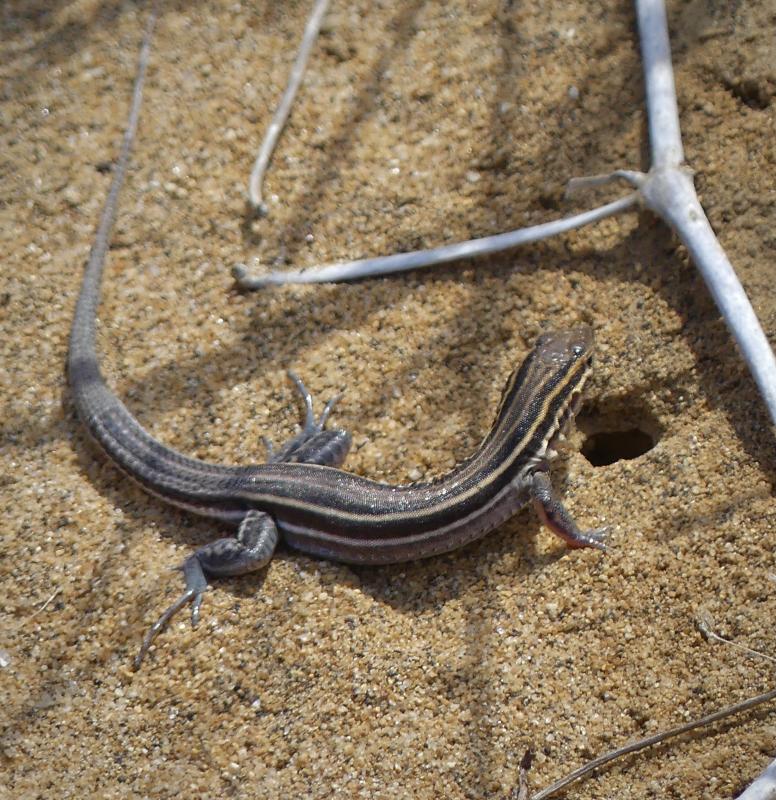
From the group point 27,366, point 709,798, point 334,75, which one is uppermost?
point 334,75

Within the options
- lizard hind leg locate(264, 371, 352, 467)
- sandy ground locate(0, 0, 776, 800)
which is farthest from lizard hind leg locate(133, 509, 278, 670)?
lizard hind leg locate(264, 371, 352, 467)

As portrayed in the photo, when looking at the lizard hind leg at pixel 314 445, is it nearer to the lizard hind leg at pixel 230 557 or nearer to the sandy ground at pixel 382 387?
the sandy ground at pixel 382 387

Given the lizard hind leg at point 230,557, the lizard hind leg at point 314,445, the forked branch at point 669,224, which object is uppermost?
the forked branch at point 669,224

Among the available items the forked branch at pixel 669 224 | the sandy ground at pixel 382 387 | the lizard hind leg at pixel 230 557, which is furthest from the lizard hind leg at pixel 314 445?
the forked branch at pixel 669 224

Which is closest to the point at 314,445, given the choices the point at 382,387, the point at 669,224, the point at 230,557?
the point at 382,387

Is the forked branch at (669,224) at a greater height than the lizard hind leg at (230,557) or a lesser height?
A: greater

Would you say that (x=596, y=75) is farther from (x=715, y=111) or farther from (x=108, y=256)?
(x=108, y=256)

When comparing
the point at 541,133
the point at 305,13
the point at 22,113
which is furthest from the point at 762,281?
the point at 22,113
